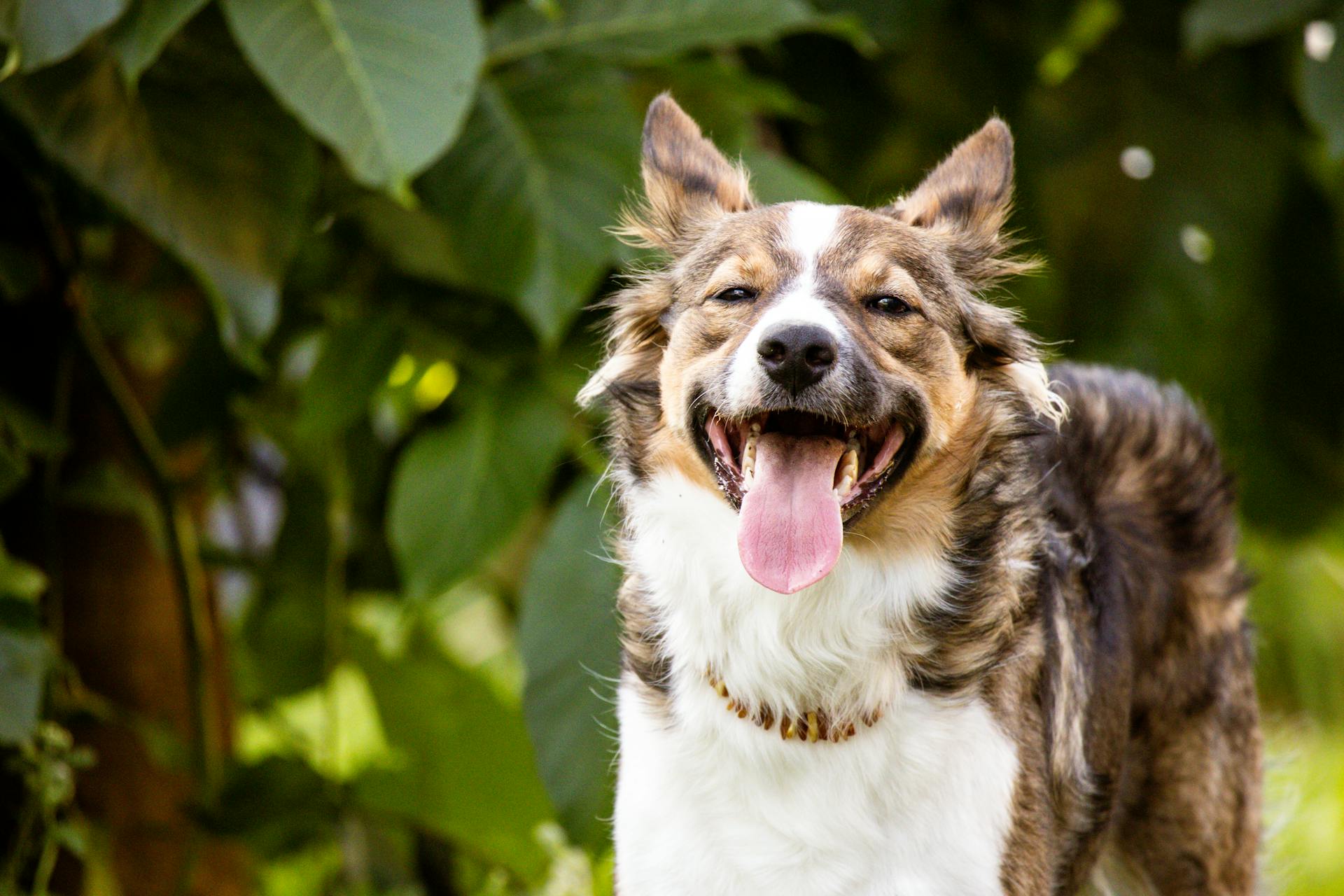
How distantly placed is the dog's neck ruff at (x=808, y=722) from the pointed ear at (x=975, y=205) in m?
0.92

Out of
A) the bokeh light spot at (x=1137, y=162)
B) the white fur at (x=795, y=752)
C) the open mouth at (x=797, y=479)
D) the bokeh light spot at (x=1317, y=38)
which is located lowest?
the bokeh light spot at (x=1137, y=162)

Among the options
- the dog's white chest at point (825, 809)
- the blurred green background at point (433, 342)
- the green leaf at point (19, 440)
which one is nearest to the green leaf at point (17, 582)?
the blurred green background at point (433, 342)

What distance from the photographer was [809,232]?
2883 millimetres

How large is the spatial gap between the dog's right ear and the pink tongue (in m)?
0.66

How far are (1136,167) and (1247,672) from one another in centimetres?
234

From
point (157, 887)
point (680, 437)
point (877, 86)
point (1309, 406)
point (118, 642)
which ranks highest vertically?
point (680, 437)

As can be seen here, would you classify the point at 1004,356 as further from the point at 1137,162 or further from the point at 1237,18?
the point at 1137,162

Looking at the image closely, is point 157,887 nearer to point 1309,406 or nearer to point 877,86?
point 877,86

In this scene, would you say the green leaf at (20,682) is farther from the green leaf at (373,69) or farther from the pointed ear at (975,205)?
the pointed ear at (975,205)

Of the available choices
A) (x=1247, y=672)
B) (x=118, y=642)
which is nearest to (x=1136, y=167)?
(x=1247, y=672)

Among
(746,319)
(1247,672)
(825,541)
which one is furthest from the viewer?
(1247,672)

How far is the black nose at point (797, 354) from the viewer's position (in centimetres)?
257

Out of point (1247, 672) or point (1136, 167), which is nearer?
point (1247, 672)

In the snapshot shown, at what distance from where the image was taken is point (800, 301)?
2723mm
